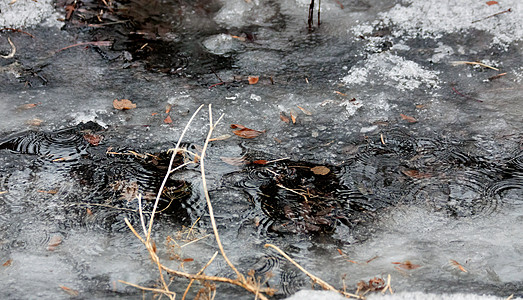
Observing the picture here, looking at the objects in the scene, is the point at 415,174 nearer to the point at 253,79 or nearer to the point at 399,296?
the point at 399,296

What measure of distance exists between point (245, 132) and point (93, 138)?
0.81 meters

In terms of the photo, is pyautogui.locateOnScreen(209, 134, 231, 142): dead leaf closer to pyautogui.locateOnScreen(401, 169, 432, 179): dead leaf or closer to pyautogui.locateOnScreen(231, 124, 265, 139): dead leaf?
pyautogui.locateOnScreen(231, 124, 265, 139): dead leaf

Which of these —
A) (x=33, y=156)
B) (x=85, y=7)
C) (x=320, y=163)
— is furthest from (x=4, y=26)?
(x=320, y=163)

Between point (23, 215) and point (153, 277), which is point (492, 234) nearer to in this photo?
point (153, 277)

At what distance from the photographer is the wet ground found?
182 centimetres

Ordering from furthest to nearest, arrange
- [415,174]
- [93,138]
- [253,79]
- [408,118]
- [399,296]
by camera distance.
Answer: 1. [253,79]
2. [408,118]
3. [93,138]
4. [415,174]
5. [399,296]

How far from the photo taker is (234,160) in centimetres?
228

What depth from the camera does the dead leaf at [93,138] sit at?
7.73 feet

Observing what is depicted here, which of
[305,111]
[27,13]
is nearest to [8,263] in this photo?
[305,111]

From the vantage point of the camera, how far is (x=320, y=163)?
7.41ft

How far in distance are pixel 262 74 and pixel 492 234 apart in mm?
1607

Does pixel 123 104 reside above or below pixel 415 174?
above

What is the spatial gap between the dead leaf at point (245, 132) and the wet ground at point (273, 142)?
2 cm

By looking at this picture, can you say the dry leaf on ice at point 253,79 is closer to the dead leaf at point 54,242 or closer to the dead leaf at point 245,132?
the dead leaf at point 245,132
